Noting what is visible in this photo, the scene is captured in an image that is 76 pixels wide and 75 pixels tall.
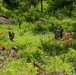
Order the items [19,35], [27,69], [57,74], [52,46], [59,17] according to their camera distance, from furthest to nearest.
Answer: [59,17] → [19,35] → [52,46] → [27,69] → [57,74]

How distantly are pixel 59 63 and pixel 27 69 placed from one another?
6.66 feet

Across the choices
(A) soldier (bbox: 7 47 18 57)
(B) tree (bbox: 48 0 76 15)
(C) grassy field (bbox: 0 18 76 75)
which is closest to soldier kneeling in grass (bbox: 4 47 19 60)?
(A) soldier (bbox: 7 47 18 57)

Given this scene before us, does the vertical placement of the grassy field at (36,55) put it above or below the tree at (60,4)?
Answer: below

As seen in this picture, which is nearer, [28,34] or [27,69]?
[27,69]

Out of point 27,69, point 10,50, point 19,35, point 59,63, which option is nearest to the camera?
point 27,69

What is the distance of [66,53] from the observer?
57.6 feet

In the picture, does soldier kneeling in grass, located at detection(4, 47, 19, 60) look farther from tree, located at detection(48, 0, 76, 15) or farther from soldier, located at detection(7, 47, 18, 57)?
tree, located at detection(48, 0, 76, 15)

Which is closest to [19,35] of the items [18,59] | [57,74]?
[18,59]

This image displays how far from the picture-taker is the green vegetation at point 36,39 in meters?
14.9

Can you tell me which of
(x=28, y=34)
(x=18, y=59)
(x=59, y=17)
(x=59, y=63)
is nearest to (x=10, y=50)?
(x=18, y=59)

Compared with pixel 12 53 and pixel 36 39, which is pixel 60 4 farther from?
pixel 12 53

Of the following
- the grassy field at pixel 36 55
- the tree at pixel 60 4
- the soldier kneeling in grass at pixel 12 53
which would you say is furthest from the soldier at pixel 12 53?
the tree at pixel 60 4

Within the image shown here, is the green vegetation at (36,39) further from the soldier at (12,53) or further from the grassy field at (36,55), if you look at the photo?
the soldier at (12,53)

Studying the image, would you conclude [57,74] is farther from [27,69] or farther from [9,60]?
[9,60]
